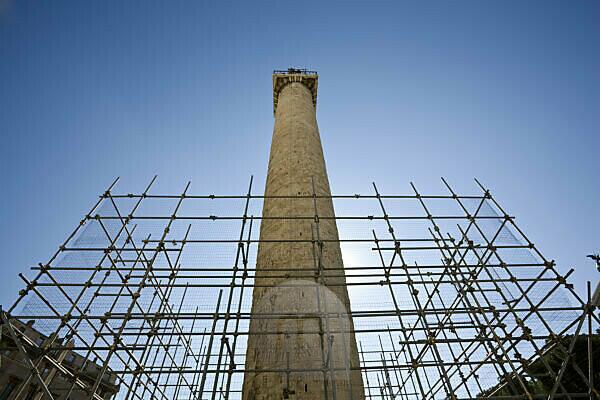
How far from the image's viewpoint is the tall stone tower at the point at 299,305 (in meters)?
4.58

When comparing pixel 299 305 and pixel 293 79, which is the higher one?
pixel 293 79

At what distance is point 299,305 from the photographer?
5.35 meters

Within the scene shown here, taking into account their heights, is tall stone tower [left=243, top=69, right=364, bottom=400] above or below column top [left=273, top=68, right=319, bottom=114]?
below

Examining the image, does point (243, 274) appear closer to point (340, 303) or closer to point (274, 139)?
point (340, 303)

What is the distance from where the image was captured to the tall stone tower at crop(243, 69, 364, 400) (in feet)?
15.0

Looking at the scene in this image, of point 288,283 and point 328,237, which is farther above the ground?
point 328,237

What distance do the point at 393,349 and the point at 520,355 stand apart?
13.1 feet

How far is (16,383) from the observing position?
56.5 ft

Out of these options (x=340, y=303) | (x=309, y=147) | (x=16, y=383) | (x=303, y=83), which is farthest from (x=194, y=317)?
(x=16, y=383)

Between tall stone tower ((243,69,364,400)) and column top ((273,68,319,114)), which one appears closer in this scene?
tall stone tower ((243,69,364,400))

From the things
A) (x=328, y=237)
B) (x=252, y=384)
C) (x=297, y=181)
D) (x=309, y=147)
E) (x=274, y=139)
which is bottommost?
(x=252, y=384)

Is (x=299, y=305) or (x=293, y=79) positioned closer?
(x=299, y=305)

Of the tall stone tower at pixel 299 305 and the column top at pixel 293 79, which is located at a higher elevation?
the column top at pixel 293 79

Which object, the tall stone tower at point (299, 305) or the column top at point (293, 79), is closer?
the tall stone tower at point (299, 305)
